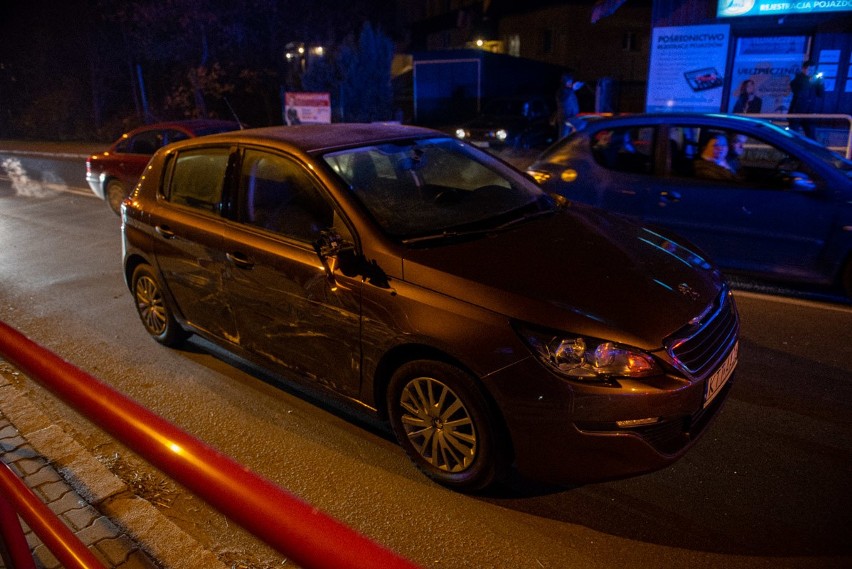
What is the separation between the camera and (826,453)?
11.5ft

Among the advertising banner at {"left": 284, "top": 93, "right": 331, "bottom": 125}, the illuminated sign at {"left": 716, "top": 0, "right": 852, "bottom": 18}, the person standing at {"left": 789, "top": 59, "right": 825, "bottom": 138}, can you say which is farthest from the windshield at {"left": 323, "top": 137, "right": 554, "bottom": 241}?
the advertising banner at {"left": 284, "top": 93, "right": 331, "bottom": 125}

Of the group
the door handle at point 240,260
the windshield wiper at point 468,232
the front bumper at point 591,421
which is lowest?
the front bumper at point 591,421

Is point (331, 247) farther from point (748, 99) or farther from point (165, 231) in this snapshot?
point (748, 99)

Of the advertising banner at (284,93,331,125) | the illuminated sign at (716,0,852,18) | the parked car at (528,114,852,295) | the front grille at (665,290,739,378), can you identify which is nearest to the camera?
the front grille at (665,290,739,378)

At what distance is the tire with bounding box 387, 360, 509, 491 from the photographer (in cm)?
309

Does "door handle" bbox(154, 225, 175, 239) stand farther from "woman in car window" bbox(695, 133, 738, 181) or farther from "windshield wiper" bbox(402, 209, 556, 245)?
"woman in car window" bbox(695, 133, 738, 181)

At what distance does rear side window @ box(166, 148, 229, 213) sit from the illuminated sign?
13.7 metres

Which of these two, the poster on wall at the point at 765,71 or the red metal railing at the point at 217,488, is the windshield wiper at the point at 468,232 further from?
the poster on wall at the point at 765,71

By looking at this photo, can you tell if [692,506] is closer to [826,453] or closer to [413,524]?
[826,453]

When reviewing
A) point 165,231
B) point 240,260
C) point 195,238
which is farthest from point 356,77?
point 240,260

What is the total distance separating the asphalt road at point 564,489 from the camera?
292 cm

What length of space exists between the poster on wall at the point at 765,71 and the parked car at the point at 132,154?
1124cm

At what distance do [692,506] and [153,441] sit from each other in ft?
8.54

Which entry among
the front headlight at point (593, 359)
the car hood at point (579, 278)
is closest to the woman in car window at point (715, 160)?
the car hood at point (579, 278)
